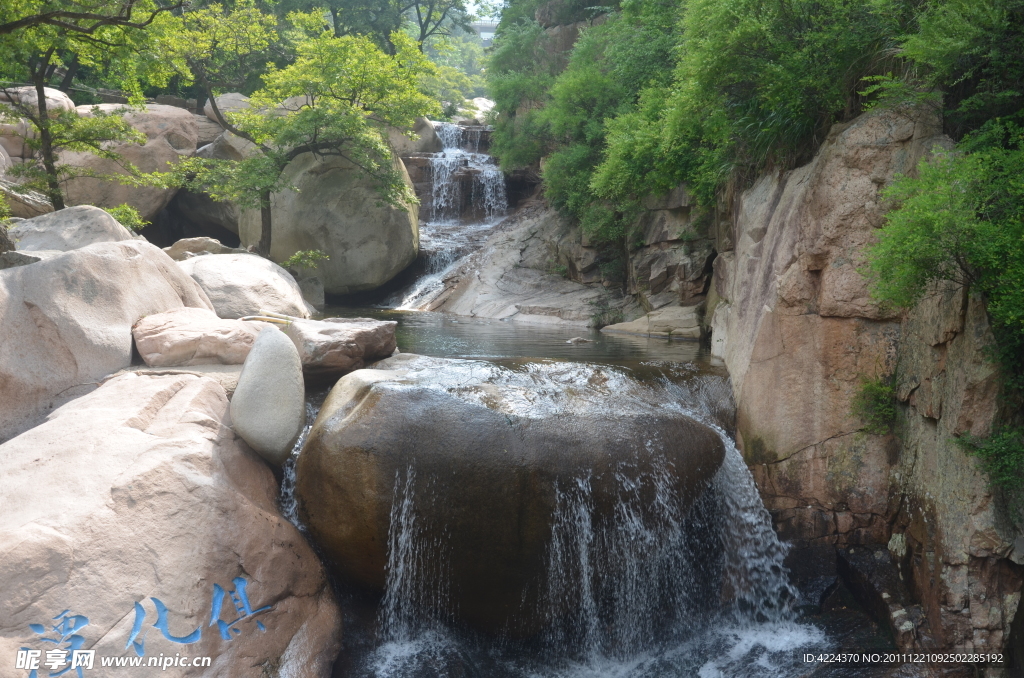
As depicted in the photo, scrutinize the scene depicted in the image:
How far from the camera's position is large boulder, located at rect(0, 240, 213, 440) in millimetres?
5660

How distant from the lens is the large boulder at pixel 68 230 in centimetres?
852

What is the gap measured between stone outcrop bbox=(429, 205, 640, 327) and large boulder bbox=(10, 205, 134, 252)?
849 centimetres

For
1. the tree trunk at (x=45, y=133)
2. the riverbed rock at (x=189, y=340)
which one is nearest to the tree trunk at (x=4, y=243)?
the riverbed rock at (x=189, y=340)

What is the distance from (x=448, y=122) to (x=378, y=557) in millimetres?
23118

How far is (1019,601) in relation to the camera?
440cm

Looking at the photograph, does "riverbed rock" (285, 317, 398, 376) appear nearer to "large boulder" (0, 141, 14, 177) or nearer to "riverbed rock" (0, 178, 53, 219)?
"riverbed rock" (0, 178, 53, 219)

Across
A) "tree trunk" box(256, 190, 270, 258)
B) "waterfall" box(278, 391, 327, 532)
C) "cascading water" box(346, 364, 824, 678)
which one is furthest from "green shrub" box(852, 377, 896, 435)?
"tree trunk" box(256, 190, 270, 258)

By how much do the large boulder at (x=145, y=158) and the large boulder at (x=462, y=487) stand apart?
14586mm

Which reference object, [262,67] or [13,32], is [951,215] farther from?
[262,67]

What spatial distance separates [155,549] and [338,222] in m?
14.2

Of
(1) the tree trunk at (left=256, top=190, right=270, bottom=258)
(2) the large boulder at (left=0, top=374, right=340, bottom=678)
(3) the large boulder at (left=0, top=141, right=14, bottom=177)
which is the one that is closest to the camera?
(2) the large boulder at (left=0, top=374, right=340, bottom=678)

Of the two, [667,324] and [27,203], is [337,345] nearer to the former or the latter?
[667,324]

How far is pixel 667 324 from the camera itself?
12.5 m

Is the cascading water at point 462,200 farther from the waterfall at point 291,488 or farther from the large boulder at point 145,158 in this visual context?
the waterfall at point 291,488
